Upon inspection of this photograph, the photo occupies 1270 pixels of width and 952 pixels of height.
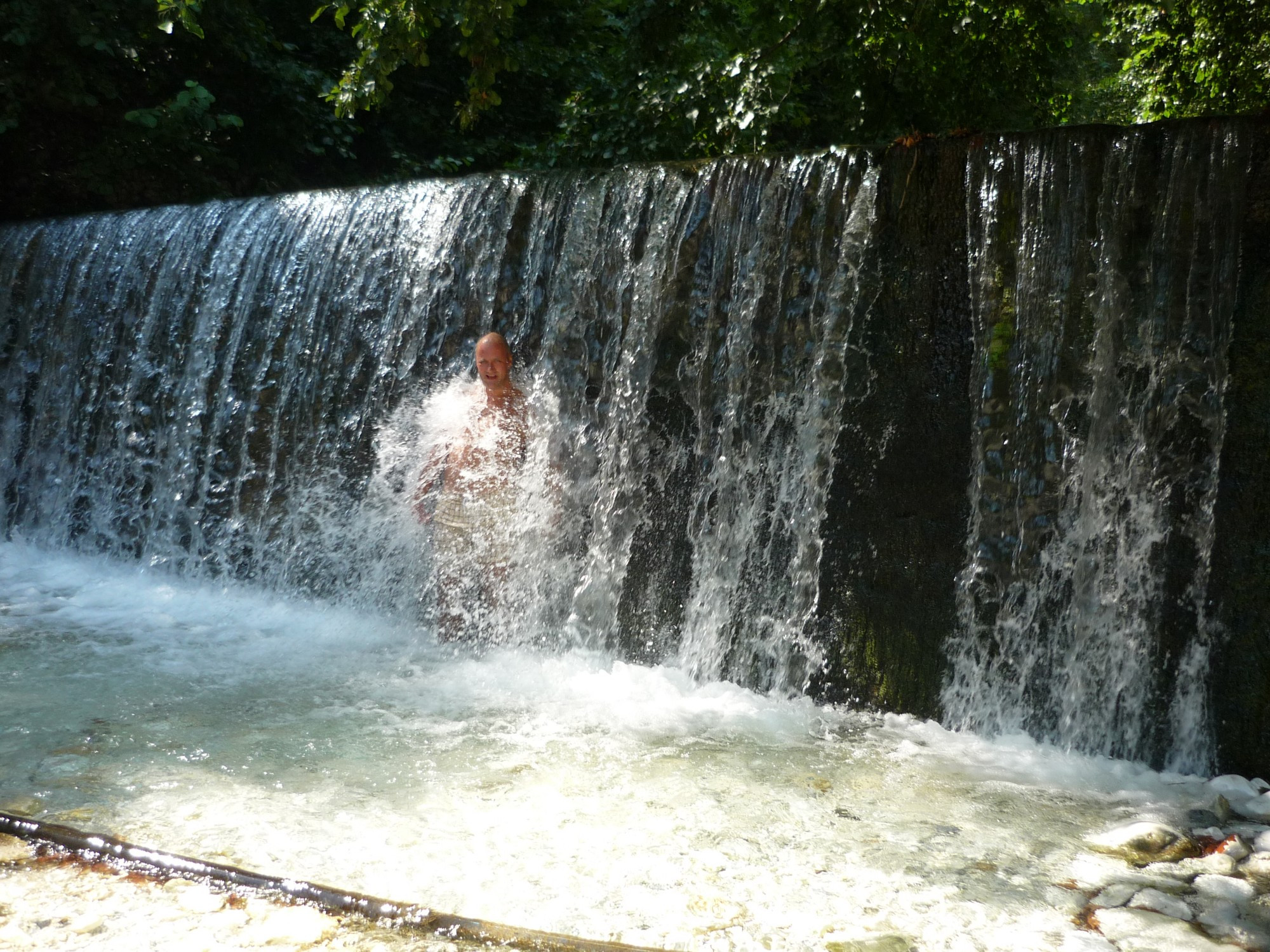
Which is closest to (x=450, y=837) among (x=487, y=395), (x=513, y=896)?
(x=513, y=896)

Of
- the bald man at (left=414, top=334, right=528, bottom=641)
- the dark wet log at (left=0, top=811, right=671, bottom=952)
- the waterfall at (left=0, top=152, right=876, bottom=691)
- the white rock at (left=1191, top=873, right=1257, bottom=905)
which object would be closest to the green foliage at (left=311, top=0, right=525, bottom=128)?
the waterfall at (left=0, top=152, right=876, bottom=691)

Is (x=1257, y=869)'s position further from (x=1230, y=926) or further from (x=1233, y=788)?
(x=1233, y=788)

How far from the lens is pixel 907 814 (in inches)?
125

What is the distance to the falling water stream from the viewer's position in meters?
2.80

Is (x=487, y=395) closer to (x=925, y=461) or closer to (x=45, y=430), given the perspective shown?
(x=925, y=461)

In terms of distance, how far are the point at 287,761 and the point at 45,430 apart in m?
5.44

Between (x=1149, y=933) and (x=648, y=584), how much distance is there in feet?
9.30

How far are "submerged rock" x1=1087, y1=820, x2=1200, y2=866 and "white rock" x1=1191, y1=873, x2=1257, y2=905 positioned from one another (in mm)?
143

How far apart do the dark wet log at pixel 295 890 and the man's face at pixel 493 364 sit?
2955 millimetres

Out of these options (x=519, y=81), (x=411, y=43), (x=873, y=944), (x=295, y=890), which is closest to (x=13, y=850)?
(x=295, y=890)

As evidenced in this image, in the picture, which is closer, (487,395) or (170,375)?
(487,395)

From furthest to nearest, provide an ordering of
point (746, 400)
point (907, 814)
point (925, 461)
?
point (746, 400) < point (925, 461) < point (907, 814)

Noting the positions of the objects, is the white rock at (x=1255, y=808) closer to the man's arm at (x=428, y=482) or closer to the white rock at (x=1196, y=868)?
the white rock at (x=1196, y=868)

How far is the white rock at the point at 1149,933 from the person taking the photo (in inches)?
93.4
